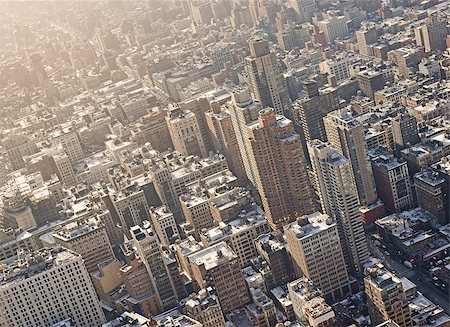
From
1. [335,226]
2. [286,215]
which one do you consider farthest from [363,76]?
[335,226]

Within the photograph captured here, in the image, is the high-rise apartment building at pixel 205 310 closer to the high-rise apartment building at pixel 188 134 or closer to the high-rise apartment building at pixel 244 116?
the high-rise apartment building at pixel 244 116

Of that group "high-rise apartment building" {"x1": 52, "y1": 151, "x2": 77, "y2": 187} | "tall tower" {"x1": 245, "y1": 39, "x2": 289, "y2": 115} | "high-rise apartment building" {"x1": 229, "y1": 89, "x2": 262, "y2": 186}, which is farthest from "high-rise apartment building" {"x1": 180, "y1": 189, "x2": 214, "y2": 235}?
"high-rise apartment building" {"x1": 52, "y1": 151, "x2": 77, "y2": 187}

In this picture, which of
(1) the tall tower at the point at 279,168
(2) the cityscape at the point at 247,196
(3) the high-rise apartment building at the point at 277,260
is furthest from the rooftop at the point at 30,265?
(1) the tall tower at the point at 279,168

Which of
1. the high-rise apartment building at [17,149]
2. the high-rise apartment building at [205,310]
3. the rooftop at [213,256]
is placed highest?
the high-rise apartment building at [17,149]

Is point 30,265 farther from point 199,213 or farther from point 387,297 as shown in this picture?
point 387,297

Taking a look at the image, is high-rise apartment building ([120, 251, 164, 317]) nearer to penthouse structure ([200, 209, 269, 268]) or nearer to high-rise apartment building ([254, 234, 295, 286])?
penthouse structure ([200, 209, 269, 268])
